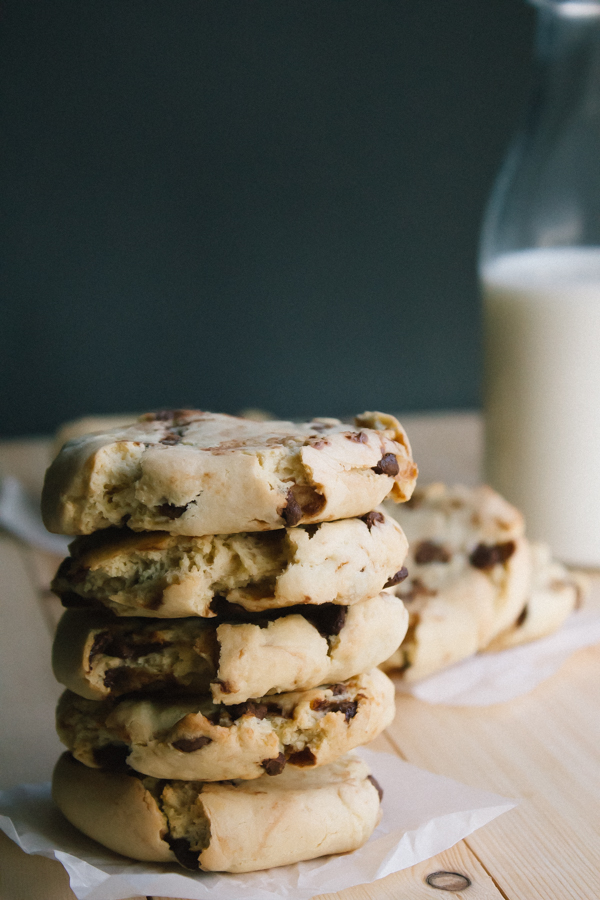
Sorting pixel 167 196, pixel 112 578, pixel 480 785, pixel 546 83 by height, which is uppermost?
pixel 546 83

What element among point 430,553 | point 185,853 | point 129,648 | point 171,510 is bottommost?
point 430,553

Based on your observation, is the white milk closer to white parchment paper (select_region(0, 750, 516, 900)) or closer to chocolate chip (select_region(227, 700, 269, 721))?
white parchment paper (select_region(0, 750, 516, 900))

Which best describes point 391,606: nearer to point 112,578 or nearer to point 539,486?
point 112,578

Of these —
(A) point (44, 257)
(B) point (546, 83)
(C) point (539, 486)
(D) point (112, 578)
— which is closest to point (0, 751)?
(D) point (112, 578)

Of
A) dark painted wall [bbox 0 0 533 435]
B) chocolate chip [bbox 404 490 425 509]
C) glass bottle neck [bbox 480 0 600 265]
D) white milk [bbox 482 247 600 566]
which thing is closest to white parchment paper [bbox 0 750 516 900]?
chocolate chip [bbox 404 490 425 509]

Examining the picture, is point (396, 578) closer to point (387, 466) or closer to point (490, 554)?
point (387, 466)

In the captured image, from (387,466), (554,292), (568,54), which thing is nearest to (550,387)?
(554,292)

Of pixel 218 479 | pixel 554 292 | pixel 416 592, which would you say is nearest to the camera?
pixel 218 479
